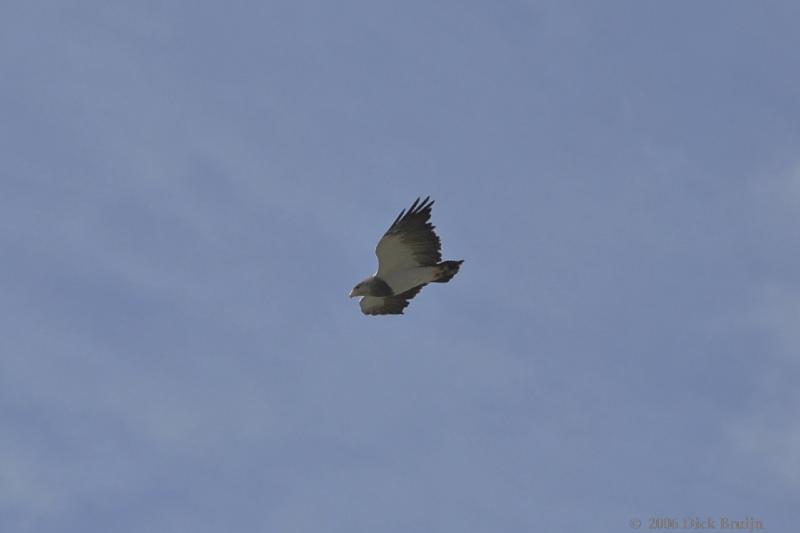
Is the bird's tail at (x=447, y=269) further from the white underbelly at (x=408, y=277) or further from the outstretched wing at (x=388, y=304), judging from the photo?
the outstretched wing at (x=388, y=304)

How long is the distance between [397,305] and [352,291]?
1.44 metres

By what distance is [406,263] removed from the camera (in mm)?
53500

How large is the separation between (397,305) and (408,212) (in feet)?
11.8

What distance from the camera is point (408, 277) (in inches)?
2112

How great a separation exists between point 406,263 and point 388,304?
6.60ft

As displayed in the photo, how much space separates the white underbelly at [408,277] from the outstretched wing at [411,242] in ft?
0.53

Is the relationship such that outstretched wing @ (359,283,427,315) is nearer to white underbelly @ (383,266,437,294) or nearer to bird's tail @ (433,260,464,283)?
white underbelly @ (383,266,437,294)

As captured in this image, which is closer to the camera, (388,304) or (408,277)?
(408,277)

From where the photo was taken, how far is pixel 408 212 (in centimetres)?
5256

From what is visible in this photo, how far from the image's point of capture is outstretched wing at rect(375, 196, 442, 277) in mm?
52562

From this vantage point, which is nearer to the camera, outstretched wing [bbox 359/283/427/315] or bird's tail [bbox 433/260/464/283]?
bird's tail [bbox 433/260/464/283]

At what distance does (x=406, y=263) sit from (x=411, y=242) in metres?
0.89

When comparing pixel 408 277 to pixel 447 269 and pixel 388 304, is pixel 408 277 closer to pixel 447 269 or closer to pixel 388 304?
pixel 447 269

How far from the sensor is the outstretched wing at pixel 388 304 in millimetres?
55000
